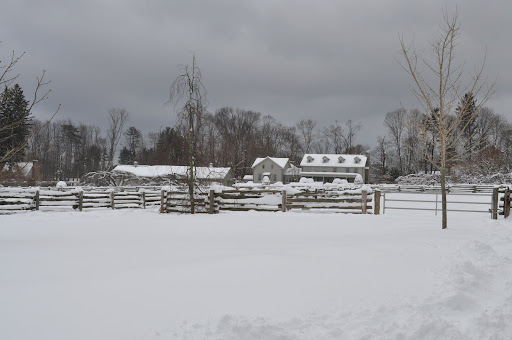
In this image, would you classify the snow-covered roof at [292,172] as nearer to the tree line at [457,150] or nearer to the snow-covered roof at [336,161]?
the snow-covered roof at [336,161]

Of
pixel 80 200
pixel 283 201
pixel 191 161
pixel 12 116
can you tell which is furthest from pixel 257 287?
pixel 80 200

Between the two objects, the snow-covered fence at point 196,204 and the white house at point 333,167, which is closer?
the snow-covered fence at point 196,204

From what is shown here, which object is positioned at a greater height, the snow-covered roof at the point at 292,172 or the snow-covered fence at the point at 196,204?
the snow-covered roof at the point at 292,172

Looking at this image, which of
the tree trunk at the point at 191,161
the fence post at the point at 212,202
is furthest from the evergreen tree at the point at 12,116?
the fence post at the point at 212,202

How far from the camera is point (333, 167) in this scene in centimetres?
6122

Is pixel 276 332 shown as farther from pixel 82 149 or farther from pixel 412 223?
pixel 82 149

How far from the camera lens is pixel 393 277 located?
5.29 m

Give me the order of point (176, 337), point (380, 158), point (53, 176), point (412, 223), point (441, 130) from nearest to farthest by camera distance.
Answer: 1. point (176, 337)
2. point (441, 130)
3. point (412, 223)
4. point (53, 176)
5. point (380, 158)

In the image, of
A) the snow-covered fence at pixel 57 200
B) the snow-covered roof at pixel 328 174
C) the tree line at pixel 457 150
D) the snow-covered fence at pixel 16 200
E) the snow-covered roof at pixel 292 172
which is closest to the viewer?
the snow-covered fence at pixel 16 200

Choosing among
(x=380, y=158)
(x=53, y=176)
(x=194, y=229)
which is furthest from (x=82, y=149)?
(x=194, y=229)

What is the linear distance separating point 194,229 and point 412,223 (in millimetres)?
6621

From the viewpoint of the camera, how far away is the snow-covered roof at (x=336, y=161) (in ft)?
199

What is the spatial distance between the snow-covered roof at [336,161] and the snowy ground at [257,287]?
53.3 m

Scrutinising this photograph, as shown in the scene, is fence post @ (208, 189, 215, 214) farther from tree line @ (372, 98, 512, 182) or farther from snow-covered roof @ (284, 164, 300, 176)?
snow-covered roof @ (284, 164, 300, 176)
